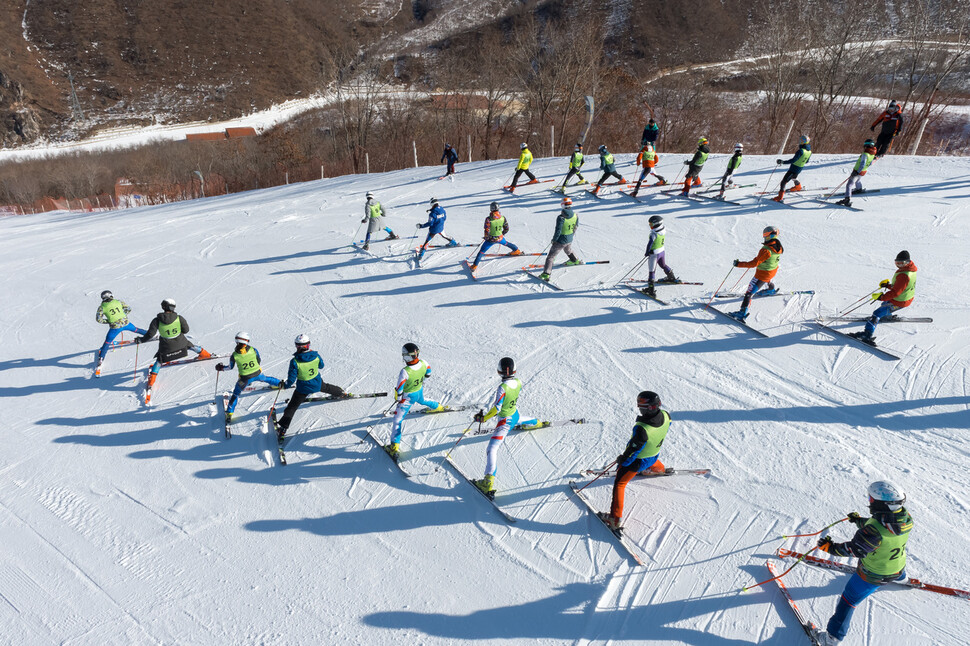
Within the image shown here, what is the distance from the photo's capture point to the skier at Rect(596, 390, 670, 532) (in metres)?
4.61

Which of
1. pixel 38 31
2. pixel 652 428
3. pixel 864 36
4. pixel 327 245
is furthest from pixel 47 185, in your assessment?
pixel 864 36

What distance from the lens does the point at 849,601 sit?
369cm

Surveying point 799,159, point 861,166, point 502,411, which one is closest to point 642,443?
point 502,411

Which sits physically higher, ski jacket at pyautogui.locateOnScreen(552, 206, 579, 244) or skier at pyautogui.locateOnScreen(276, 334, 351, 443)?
ski jacket at pyautogui.locateOnScreen(552, 206, 579, 244)

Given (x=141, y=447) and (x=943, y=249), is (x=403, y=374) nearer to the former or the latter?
(x=141, y=447)

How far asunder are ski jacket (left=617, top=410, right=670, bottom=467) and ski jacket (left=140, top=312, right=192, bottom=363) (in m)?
7.20

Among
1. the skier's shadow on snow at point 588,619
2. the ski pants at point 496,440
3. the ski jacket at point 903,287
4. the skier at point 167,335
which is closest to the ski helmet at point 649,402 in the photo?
the ski pants at point 496,440

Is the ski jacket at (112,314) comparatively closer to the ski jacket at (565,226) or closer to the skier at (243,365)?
the skier at (243,365)

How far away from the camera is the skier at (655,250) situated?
28.9 feet

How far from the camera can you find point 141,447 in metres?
6.91

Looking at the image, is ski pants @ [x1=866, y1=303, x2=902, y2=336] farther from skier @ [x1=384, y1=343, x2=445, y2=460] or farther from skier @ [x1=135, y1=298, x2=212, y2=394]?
skier @ [x1=135, y1=298, x2=212, y2=394]

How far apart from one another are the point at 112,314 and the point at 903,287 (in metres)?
12.4

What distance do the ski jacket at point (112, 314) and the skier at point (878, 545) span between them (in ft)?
34.4

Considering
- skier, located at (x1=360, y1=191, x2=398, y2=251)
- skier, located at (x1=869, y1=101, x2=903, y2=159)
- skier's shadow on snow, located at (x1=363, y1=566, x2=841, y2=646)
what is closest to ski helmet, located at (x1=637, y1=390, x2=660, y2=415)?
skier's shadow on snow, located at (x1=363, y1=566, x2=841, y2=646)
